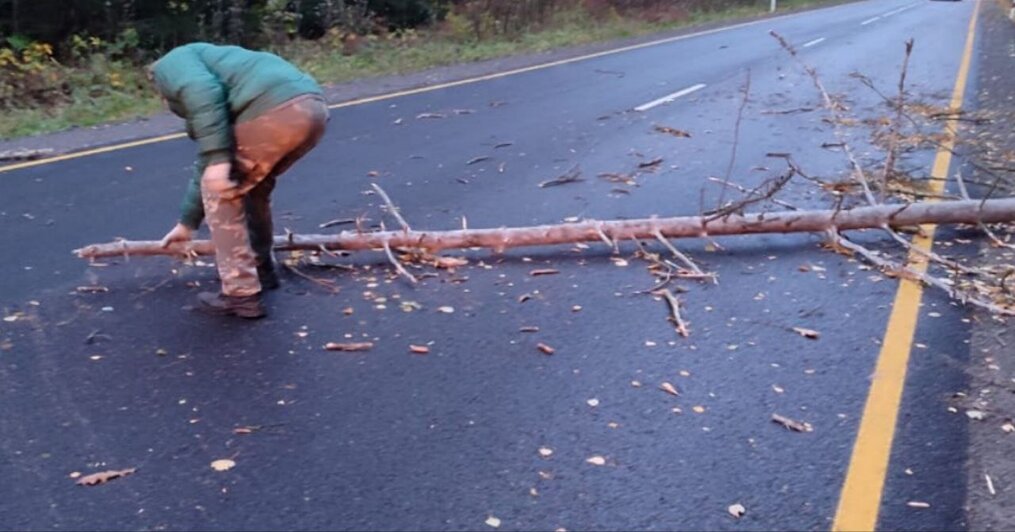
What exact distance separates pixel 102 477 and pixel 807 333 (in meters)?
3.40

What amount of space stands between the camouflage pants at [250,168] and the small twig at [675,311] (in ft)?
6.84

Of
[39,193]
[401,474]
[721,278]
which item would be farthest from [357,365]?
[39,193]

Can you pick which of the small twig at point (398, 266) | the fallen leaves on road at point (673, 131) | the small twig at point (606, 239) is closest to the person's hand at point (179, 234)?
the small twig at point (398, 266)

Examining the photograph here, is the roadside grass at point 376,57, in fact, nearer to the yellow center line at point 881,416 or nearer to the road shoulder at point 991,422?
the yellow center line at point 881,416

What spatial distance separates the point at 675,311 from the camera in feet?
18.6

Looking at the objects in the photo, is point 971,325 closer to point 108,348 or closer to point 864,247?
point 864,247

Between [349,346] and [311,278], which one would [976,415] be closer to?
[349,346]

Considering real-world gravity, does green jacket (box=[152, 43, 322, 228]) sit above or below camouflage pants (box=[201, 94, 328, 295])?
above

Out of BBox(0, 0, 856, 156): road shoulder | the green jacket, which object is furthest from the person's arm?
BBox(0, 0, 856, 156): road shoulder

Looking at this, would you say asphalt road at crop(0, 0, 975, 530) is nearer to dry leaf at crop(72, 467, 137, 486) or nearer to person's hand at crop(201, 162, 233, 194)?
dry leaf at crop(72, 467, 137, 486)

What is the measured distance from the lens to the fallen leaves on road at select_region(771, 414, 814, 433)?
4.36 m

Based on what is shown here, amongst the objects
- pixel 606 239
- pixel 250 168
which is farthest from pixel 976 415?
pixel 250 168

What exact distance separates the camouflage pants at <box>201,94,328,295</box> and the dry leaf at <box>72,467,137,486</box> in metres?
1.68

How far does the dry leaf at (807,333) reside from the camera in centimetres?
540
